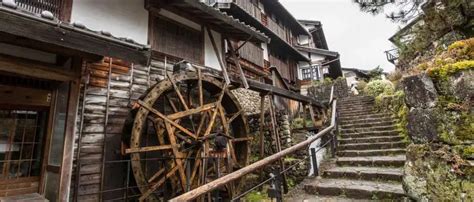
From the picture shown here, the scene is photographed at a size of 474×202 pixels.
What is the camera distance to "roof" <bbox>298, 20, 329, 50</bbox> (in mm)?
22328

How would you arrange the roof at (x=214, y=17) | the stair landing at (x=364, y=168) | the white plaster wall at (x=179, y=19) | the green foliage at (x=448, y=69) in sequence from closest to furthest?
the green foliage at (x=448, y=69) → the stair landing at (x=364, y=168) → the roof at (x=214, y=17) → the white plaster wall at (x=179, y=19)

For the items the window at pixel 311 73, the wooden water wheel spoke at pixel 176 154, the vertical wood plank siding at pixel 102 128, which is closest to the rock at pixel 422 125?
the wooden water wheel spoke at pixel 176 154

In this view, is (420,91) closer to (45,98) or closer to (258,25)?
(45,98)

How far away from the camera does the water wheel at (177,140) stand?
17.6 ft

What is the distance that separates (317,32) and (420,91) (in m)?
21.9

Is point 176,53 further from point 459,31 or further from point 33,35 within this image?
point 459,31

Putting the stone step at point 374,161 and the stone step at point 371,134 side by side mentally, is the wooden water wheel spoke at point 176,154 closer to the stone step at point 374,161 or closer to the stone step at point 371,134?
the stone step at point 374,161

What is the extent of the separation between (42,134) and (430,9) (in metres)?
8.87

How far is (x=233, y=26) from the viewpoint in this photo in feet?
24.1

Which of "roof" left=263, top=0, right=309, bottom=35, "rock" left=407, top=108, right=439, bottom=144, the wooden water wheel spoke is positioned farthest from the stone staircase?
"roof" left=263, top=0, right=309, bottom=35

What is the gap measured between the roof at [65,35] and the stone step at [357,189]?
3793 mm

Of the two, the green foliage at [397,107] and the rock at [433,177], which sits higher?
the green foliage at [397,107]

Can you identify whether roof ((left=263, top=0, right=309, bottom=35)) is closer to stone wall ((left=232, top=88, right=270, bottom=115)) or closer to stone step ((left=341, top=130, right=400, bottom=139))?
stone wall ((left=232, top=88, right=270, bottom=115))

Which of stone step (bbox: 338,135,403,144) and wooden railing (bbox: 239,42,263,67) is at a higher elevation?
wooden railing (bbox: 239,42,263,67)
